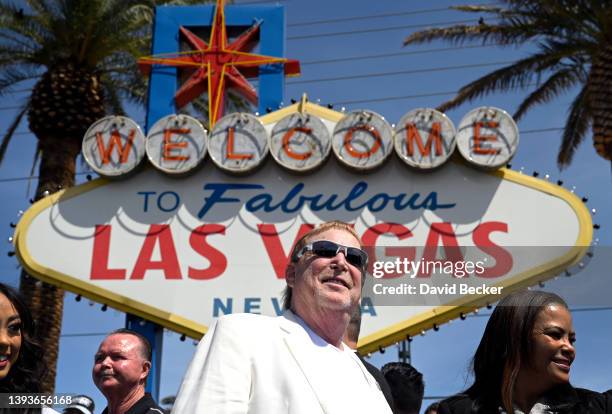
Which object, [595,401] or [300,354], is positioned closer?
[300,354]

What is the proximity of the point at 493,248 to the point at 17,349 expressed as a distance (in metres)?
8.45

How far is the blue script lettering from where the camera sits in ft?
38.0

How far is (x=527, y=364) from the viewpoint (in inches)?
122

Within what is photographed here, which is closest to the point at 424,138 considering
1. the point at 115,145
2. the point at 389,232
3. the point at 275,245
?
the point at 389,232

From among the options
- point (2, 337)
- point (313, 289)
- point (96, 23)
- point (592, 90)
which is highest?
point (96, 23)

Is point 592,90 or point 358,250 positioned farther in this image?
point 592,90

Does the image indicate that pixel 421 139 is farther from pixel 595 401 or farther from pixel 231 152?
pixel 595 401

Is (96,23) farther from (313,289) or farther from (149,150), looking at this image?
(313,289)

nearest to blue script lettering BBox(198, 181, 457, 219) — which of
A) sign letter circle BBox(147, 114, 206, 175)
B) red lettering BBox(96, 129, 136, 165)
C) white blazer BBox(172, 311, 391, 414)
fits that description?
sign letter circle BBox(147, 114, 206, 175)

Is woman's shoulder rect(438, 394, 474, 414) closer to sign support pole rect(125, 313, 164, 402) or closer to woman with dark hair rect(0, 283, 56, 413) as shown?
woman with dark hair rect(0, 283, 56, 413)

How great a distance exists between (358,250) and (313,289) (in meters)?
0.24

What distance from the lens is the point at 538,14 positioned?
14.3 m

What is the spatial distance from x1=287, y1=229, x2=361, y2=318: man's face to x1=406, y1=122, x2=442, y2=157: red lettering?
8685 millimetres

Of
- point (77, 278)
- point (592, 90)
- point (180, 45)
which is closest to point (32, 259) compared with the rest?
point (77, 278)
